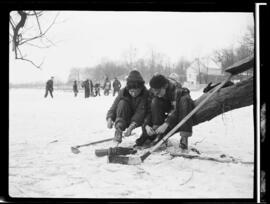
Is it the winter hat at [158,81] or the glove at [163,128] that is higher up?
the winter hat at [158,81]

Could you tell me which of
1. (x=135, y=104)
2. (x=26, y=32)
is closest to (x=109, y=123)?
(x=135, y=104)

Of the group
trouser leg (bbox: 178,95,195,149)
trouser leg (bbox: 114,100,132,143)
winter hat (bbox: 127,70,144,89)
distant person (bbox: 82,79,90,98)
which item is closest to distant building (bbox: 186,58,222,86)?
trouser leg (bbox: 178,95,195,149)

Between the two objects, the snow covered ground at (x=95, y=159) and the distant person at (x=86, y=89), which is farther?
the distant person at (x=86, y=89)

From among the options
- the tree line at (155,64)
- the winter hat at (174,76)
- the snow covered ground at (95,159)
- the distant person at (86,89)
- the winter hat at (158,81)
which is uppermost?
the tree line at (155,64)

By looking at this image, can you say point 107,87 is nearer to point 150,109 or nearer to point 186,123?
point 150,109

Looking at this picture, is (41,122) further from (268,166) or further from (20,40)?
(268,166)

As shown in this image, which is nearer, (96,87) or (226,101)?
(226,101)

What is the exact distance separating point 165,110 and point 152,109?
0.10 meters

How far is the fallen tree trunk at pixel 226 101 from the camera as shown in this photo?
2.23m

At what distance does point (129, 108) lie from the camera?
90.5 inches

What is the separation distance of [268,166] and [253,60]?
2.61 feet

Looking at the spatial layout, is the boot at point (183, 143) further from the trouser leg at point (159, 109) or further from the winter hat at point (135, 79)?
the winter hat at point (135, 79)

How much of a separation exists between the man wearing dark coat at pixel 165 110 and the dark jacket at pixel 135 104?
1.6 inches

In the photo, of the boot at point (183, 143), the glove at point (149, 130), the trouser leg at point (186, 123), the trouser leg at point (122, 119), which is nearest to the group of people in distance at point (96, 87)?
the trouser leg at point (122, 119)
